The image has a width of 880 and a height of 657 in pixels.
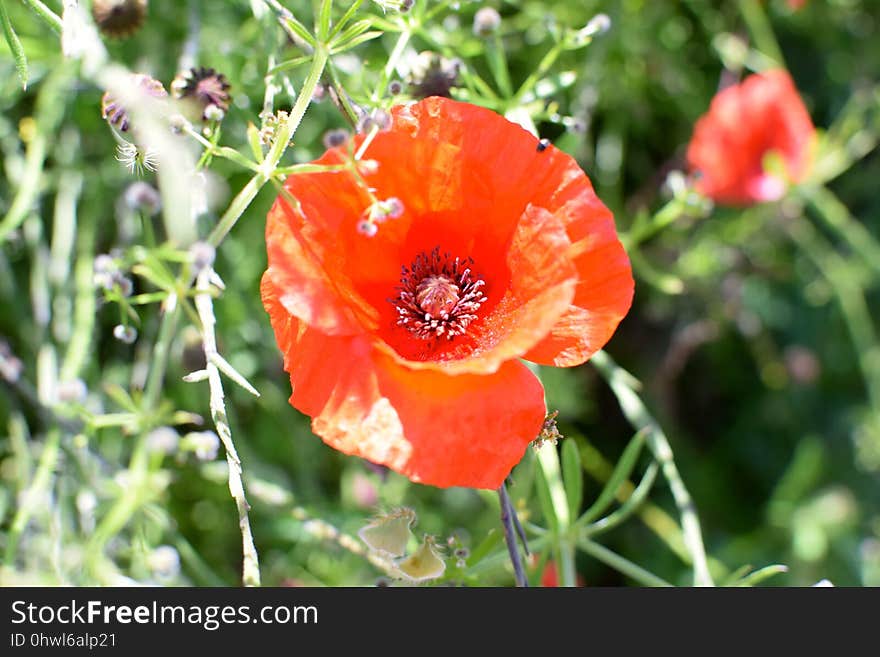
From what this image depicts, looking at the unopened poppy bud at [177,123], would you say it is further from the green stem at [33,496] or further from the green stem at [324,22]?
the green stem at [33,496]

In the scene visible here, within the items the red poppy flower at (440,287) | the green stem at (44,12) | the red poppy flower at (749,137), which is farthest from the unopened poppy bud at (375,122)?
the red poppy flower at (749,137)

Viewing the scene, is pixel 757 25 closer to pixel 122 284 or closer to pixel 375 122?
pixel 375 122

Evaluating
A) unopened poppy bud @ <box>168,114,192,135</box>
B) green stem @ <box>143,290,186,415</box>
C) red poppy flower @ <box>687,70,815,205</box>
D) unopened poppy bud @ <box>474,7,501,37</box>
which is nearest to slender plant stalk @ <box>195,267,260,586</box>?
green stem @ <box>143,290,186,415</box>

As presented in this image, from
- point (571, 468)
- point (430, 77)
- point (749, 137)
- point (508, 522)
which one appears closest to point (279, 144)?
point (430, 77)

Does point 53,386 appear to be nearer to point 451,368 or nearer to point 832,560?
point 451,368

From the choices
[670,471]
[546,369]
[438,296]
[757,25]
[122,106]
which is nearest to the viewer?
[122,106]

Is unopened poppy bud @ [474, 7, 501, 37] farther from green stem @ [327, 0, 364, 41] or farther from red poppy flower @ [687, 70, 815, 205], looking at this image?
red poppy flower @ [687, 70, 815, 205]
